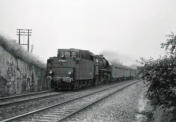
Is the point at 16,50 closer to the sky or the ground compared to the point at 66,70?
closer to the sky

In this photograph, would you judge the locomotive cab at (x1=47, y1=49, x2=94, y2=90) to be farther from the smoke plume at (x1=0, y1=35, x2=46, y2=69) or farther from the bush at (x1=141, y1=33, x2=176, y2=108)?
the bush at (x1=141, y1=33, x2=176, y2=108)

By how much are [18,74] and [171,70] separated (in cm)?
1603

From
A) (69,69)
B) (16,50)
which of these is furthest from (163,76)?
(16,50)

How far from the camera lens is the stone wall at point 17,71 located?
2112 centimetres

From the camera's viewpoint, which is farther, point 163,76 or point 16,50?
point 16,50

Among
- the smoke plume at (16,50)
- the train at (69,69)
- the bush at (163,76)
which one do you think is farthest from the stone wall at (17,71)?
the bush at (163,76)

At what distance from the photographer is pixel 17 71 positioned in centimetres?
2303

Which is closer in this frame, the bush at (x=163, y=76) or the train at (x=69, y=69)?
the bush at (x=163, y=76)

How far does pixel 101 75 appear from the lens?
121ft

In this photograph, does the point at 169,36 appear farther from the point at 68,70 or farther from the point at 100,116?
the point at 68,70

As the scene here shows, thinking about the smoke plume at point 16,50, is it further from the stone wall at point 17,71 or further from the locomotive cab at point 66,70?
the locomotive cab at point 66,70

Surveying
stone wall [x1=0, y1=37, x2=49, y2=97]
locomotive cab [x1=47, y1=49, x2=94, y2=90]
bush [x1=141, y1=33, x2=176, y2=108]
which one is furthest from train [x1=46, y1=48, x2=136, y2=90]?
bush [x1=141, y1=33, x2=176, y2=108]

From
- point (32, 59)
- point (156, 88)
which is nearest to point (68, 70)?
point (32, 59)

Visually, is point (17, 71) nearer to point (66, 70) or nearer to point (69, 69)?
point (66, 70)
